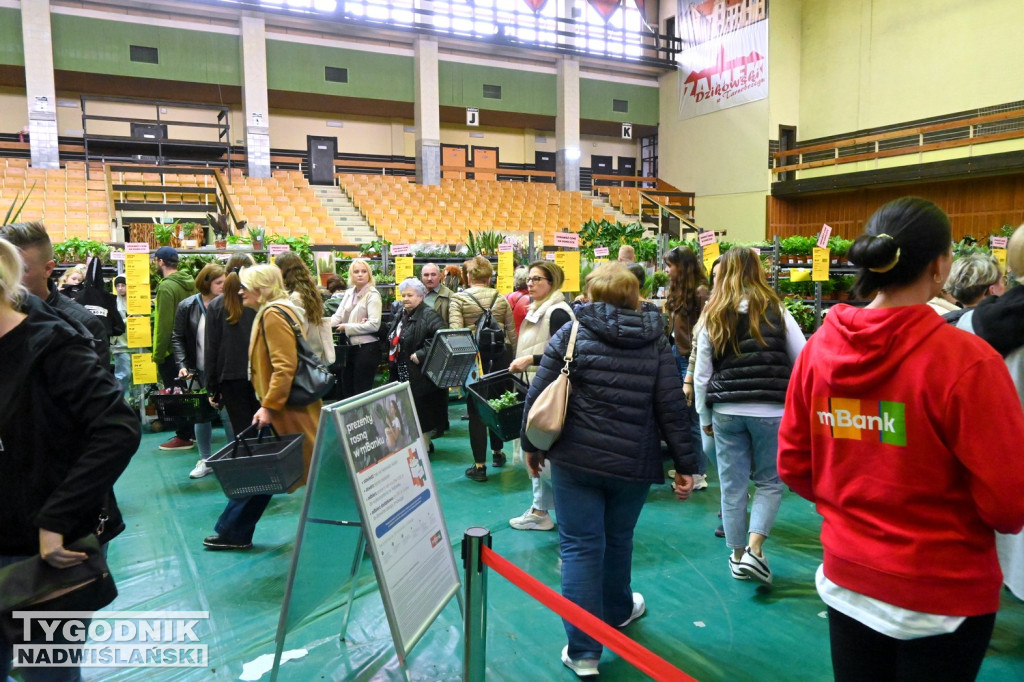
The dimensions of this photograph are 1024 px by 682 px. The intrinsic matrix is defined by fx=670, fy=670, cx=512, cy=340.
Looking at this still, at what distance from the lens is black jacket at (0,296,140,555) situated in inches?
59.4

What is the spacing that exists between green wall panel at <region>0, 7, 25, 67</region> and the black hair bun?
17.5m

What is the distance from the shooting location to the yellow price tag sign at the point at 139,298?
5.79m

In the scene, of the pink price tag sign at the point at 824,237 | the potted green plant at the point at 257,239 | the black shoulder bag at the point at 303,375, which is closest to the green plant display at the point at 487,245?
the potted green plant at the point at 257,239

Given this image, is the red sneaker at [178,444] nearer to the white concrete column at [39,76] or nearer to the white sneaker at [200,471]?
the white sneaker at [200,471]

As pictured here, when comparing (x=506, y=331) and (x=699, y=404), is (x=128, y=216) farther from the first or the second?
(x=699, y=404)

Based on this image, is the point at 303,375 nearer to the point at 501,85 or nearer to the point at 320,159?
the point at 320,159

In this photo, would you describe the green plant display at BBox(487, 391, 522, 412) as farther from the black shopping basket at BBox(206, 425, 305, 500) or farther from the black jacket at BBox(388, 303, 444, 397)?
the black shopping basket at BBox(206, 425, 305, 500)

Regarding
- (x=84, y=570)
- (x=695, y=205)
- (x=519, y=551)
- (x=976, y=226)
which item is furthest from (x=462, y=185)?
(x=84, y=570)

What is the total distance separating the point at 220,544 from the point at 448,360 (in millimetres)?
1713

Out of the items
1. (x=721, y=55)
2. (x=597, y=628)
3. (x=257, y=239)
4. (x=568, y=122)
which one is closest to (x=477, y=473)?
(x=597, y=628)

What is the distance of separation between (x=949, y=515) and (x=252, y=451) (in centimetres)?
277

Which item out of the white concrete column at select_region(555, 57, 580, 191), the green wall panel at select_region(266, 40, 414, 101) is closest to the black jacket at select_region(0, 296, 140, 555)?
the green wall panel at select_region(266, 40, 414, 101)

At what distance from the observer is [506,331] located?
16.7 feet

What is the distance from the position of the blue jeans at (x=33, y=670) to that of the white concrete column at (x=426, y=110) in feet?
54.9
